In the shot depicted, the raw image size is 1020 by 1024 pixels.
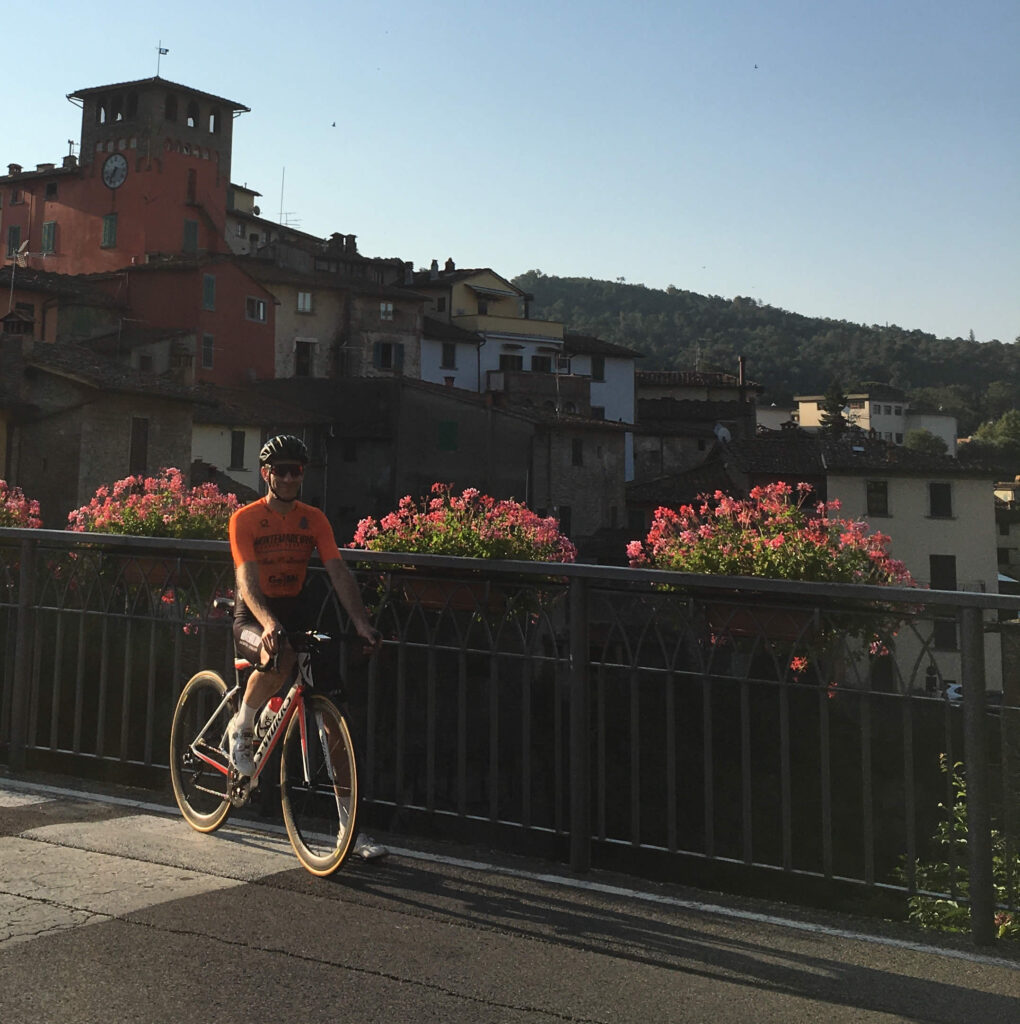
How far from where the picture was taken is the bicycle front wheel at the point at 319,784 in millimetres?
4867

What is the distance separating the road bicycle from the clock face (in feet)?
212

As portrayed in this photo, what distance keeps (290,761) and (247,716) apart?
1.03 ft

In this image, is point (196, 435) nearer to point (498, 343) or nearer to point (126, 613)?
point (498, 343)

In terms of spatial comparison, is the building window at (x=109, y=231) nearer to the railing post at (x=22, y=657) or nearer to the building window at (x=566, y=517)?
the building window at (x=566, y=517)

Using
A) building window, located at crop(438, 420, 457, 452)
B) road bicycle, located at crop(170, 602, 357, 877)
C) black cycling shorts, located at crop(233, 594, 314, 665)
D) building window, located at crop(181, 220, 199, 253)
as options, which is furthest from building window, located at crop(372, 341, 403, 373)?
black cycling shorts, located at crop(233, 594, 314, 665)

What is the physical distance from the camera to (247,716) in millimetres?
5402

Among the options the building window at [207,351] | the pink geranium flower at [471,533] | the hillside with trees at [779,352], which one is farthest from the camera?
the hillside with trees at [779,352]

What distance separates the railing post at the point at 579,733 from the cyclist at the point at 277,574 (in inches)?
32.9

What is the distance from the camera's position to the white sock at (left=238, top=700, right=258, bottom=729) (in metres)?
5.38

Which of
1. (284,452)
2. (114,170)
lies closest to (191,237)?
(114,170)

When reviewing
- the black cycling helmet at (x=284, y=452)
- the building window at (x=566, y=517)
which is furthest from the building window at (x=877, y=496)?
the black cycling helmet at (x=284, y=452)

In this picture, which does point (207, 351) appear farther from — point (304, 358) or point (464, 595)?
point (464, 595)

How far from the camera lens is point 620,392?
79.2 meters

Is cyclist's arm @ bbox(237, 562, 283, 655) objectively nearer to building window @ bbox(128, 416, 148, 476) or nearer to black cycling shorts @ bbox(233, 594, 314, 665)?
black cycling shorts @ bbox(233, 594, 314, 665)
